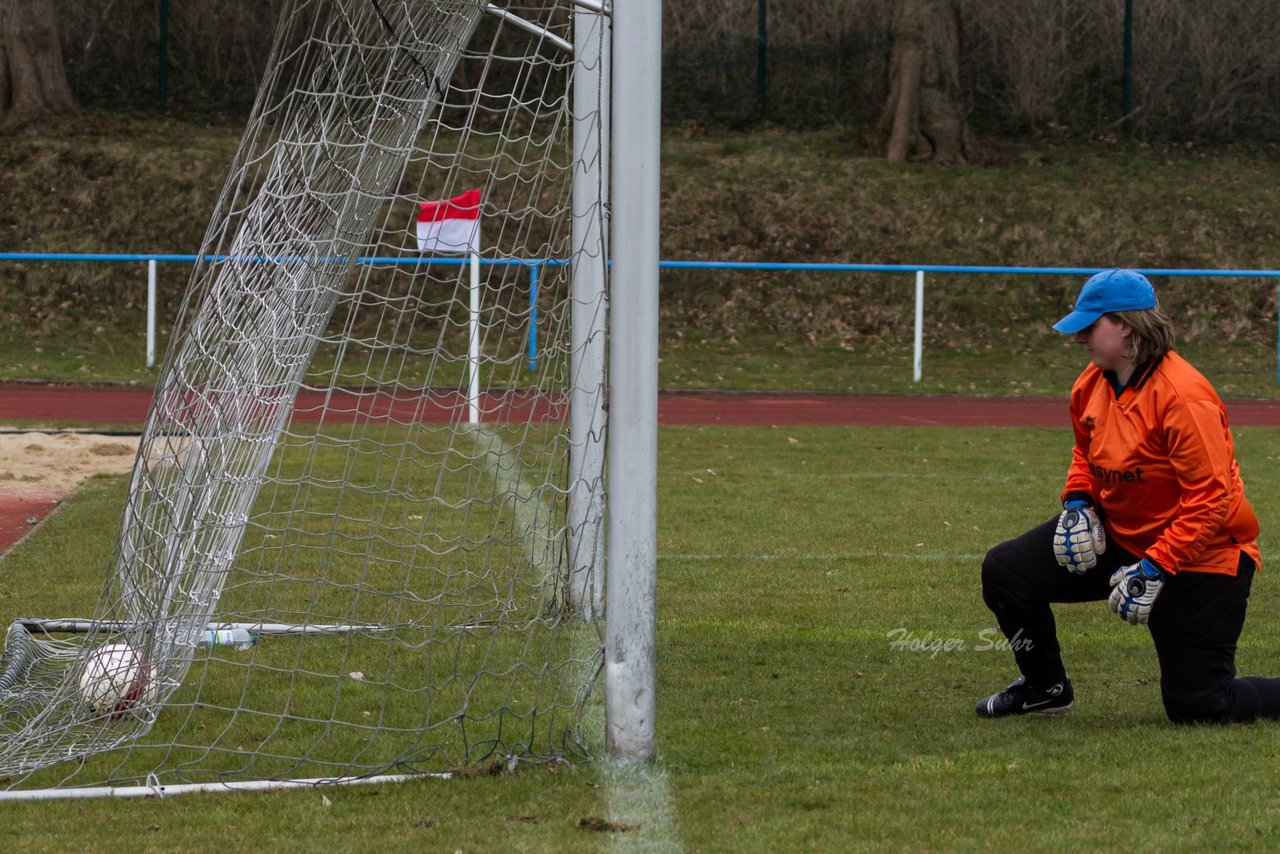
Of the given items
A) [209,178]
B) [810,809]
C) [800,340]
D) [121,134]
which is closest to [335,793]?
[810,809]

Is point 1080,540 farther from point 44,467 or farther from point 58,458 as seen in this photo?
point 58,458

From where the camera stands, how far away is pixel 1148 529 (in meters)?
4.63

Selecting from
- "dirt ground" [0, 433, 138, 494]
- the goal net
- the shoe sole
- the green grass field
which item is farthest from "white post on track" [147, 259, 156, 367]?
the shoe sole

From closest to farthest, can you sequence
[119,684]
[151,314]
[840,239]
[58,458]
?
[119,684], [58,458], [151,314], [840,239]

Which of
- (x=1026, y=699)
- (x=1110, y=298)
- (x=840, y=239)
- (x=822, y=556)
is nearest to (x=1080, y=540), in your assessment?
(x=1026, y=699)

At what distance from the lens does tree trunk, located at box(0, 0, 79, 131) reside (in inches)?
982

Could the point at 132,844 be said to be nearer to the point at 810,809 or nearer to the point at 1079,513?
the point at 810,809

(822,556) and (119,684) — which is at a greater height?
(119,684)

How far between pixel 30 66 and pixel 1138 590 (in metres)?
24.9

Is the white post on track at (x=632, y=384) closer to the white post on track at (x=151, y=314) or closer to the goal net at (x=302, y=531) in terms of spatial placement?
the goal net at (x=302, y=531)

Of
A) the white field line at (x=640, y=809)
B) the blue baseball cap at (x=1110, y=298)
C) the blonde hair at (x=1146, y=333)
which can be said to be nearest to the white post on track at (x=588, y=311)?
the white field line at (x=640, y=809)

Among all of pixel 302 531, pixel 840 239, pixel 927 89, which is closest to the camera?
pixel 302 531

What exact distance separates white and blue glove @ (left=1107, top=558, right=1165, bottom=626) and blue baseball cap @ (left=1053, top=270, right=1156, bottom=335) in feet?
2.43

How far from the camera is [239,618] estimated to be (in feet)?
20.1
